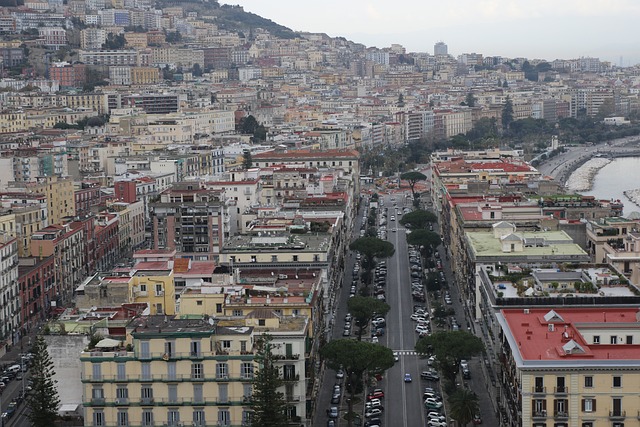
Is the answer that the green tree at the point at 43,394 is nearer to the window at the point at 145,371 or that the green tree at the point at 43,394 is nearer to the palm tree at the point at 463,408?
the window at the point at 145,371

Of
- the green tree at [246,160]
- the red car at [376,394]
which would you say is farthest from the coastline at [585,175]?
the red car at [376,394]

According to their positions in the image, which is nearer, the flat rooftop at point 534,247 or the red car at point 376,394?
the red car at point 376,394

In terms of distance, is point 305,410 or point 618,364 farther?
point 305,410

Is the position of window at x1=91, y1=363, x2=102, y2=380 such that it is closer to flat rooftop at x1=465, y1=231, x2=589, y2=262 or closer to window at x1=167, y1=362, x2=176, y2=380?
window at x1=167, y1=362, x2=176, y2=380

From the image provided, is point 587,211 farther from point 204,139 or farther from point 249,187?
point 204,139

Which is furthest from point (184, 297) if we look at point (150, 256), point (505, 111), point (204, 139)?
point (505, 111)

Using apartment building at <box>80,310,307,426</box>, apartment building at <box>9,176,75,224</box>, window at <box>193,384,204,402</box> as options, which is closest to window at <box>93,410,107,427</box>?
apartment building at <box>80,310,307,426</box>
